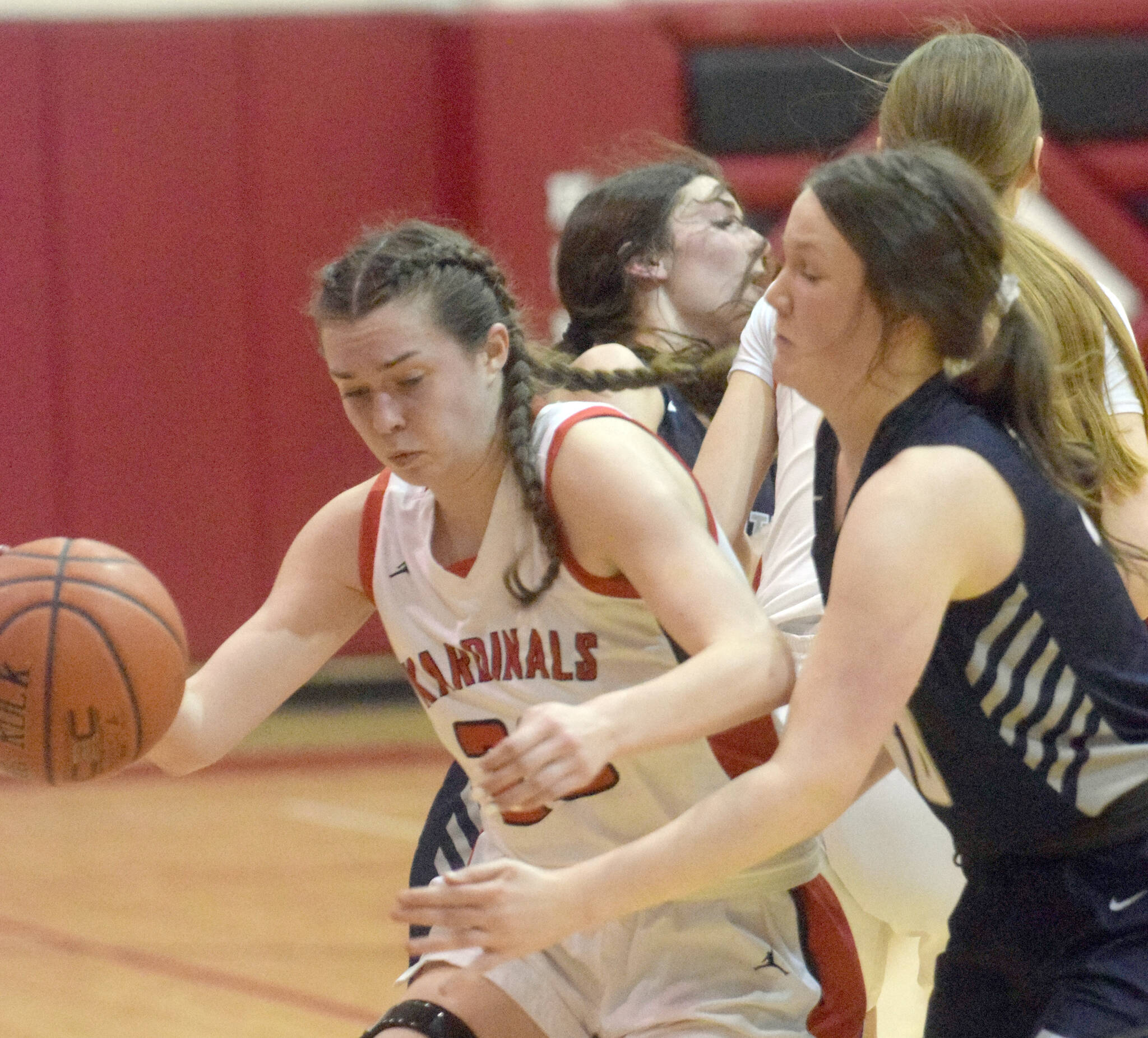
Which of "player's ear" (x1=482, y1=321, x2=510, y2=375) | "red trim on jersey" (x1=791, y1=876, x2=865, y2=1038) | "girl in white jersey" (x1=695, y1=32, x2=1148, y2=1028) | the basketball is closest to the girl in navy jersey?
"girl in white jersey" (x1=695, y1=32, x2=1148, y2=1028)

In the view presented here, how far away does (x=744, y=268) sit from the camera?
2.89 metres

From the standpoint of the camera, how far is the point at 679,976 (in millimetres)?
2133

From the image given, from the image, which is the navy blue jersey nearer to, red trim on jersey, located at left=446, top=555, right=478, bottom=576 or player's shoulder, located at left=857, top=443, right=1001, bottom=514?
player's shoulder, located at left=857, top=443, right=1001, bottom=514

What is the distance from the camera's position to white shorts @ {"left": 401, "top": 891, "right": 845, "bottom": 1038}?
6.93 ft

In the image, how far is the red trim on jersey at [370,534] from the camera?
2.30 metres

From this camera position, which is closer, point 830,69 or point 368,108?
point 830,69

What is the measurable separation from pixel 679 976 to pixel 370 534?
2.40 feet

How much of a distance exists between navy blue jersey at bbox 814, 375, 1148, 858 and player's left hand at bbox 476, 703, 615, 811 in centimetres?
38

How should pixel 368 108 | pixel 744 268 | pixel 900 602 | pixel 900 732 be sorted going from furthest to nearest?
1. pixel 368 108
2. pixel 744 268
3. pixel 900 732
4. pixel 900 602

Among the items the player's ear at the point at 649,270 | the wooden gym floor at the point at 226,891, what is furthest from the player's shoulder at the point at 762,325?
the wooden gym floor at the point at 226,891

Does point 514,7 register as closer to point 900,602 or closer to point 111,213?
point 111,213

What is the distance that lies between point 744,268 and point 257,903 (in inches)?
108

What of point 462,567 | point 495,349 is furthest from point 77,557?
point 495,349

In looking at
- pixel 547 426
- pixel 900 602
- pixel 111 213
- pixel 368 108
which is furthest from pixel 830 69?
pixel 900 602
